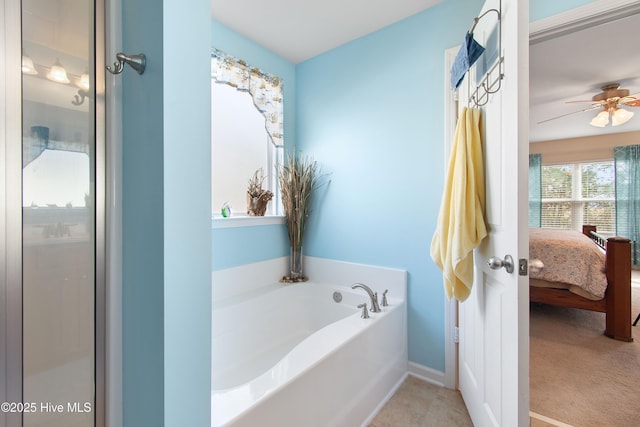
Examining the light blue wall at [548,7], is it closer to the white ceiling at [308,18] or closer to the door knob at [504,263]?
the white ceiling at [308,18]

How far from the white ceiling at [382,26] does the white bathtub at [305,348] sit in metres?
1.81

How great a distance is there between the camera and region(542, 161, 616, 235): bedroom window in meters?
5.29

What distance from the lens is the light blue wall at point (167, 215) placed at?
2.27ft

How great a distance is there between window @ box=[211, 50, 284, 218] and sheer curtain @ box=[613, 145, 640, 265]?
6366mm

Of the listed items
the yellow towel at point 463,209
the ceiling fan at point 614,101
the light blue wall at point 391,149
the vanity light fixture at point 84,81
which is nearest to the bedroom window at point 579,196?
the ceiling fan at point 614,101

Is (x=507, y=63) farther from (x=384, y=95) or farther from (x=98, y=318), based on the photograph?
(x=98, y=318)

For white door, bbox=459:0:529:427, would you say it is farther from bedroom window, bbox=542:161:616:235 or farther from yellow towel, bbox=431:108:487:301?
bedroom window, bbox=542:161:616:235

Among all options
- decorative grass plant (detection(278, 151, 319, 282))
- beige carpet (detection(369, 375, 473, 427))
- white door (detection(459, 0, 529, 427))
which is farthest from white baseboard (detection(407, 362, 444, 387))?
decorative grass plant (detection(278, 151, 319, 282))

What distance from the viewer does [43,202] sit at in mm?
756

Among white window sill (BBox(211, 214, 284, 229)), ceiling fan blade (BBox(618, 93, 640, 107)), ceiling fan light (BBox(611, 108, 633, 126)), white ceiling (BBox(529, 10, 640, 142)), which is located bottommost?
white window sill (BBox(211, 214, 284, 229))

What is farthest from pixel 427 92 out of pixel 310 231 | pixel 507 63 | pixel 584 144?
pixel 584 144

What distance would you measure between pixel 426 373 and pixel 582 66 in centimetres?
326

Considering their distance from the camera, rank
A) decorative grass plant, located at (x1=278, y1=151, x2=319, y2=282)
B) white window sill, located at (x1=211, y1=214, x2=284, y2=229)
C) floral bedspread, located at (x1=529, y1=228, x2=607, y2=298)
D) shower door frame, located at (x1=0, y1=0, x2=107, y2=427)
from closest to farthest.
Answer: shower door frame, located at (x1=0, y1=0, x2=107, y2=427) → white window sill, located at (x1=211, y1=214, x2=284, y2=229) → decorative grass plant, located at (x1=278, y1=151, x2=319, y2=282) → floral bedspread, located at (x1=529, y1=228, x2=607, y2=298)

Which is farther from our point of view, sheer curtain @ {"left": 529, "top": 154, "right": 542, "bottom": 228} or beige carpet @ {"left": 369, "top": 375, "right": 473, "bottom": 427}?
sheer curtain @ {"left": 529, "top": 154, "right": 542, "bottom": 228}
